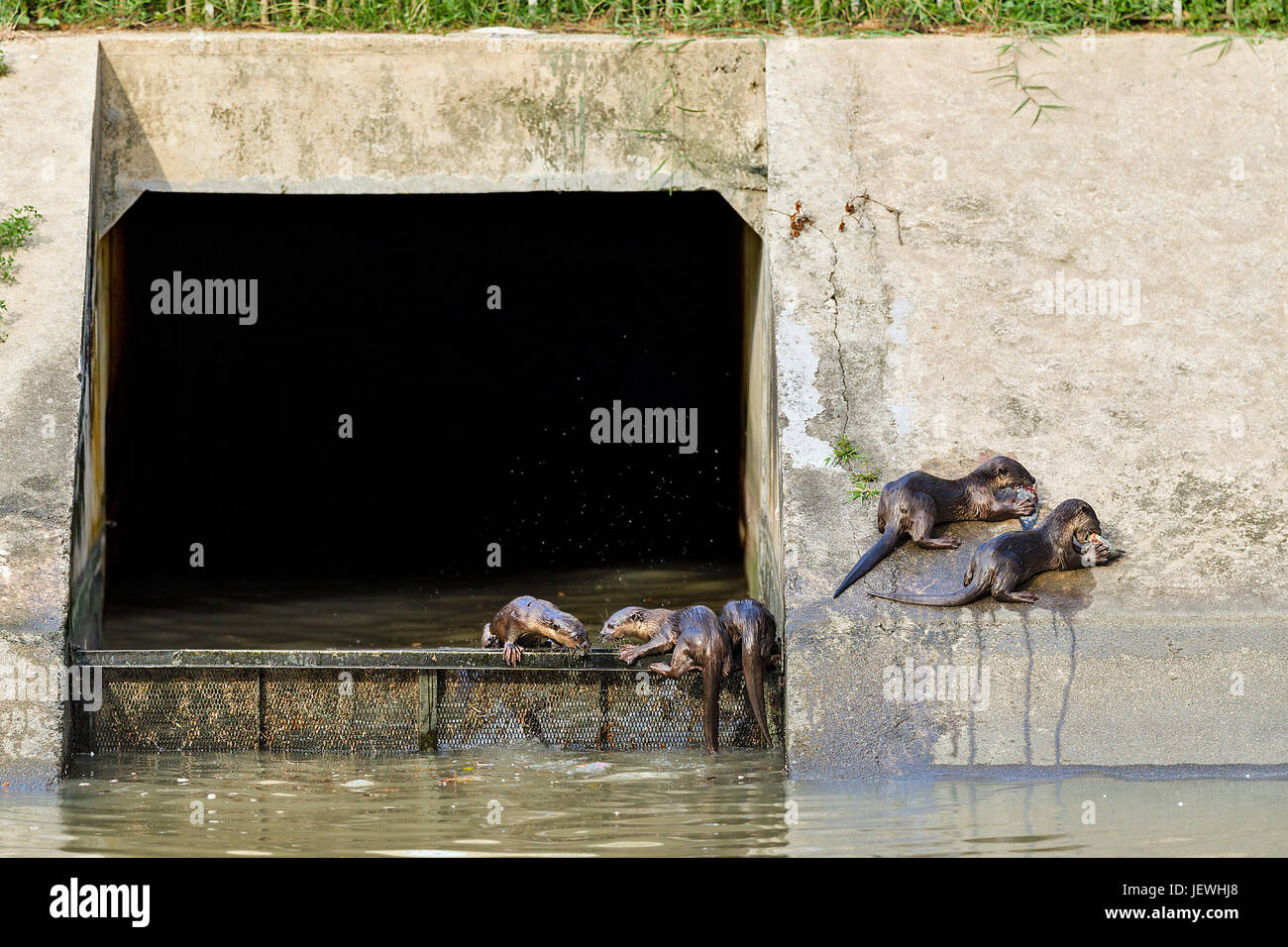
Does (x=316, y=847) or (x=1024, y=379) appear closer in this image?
(x=316, y=847)

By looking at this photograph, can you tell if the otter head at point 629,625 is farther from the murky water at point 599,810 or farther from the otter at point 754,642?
the murky water at point 599,810

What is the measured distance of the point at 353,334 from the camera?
16.3 m

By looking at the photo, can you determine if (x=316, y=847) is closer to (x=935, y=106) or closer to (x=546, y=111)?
(x=546, y=111)

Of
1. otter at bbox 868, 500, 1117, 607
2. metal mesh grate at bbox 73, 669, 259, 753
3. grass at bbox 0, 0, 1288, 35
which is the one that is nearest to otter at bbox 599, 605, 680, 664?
otter at bbox 868, 500, 1117, 607

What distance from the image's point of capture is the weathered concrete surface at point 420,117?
855 centimetres

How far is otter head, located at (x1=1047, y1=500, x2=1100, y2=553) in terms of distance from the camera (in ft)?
23.4

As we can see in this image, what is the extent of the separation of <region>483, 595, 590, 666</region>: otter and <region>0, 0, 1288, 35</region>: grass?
12.4 ft

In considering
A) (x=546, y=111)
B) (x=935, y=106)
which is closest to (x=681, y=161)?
(x=546, y=111)

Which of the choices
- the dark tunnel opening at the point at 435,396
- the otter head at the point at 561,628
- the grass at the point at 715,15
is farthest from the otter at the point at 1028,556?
the dark tunnel opening at the point at 435,396

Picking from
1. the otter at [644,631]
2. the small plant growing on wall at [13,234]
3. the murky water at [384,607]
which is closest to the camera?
the otter at [644,631]

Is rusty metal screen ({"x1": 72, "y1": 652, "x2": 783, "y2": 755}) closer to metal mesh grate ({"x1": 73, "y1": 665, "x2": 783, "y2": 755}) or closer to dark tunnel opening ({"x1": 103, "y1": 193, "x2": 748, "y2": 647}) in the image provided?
metal mesh grate ({"x1": 73, "y1": 665, "x2": 783, "y2": 755})

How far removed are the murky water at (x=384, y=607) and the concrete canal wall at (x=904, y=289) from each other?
1866 mm

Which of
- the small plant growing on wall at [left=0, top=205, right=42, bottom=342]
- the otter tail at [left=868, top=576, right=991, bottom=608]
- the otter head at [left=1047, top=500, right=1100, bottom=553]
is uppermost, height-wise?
the small plant growing on wall at [left=0, top=205, right=42, bottom=342]
